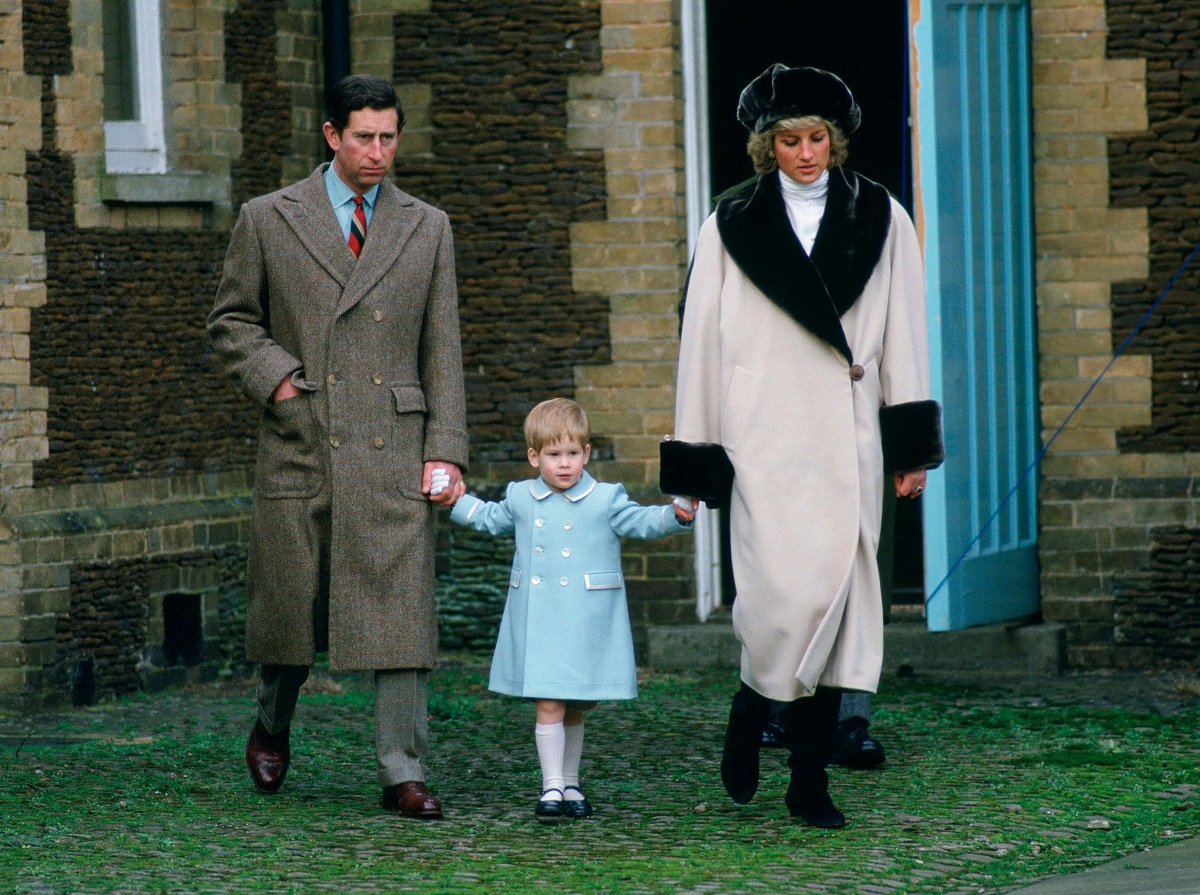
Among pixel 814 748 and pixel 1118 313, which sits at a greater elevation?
pixel 1118 313

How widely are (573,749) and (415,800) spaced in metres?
0.48

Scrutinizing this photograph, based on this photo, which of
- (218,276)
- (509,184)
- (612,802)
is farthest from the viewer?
(509,184)

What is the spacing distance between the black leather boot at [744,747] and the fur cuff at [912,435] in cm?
77

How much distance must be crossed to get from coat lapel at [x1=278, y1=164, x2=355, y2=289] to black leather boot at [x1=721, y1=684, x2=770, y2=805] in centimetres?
170

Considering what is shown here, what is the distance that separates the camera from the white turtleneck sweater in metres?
5.69

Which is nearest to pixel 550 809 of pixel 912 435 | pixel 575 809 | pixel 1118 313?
pixel 575 809

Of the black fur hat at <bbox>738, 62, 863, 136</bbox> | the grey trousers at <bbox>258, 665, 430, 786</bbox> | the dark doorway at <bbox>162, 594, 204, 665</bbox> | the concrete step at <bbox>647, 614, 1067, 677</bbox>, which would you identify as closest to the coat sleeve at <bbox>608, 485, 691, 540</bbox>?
the grey trousers at <bbox>258, 665, 430, 786</bbox>

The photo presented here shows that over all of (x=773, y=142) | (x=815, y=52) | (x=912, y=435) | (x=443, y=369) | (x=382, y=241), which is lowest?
(x=912, y=435)

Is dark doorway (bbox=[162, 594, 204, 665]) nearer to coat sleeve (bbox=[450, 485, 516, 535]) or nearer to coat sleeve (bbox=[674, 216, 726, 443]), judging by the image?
coat sleeve (bbox=[450, 485, 516, 535])

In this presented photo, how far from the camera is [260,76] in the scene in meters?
9.38

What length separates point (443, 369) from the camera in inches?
235

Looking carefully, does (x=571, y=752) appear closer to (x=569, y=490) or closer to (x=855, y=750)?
(x=569, y=490)

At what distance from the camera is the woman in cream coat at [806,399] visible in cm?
550

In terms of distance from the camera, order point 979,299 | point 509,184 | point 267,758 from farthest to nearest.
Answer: point 509,184, point 979,299, point 267,758
